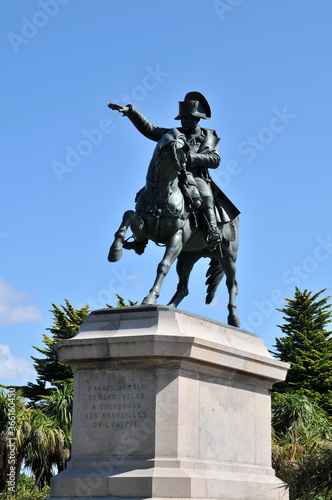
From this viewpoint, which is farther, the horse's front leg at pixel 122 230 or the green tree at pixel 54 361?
the green tree at pixel 54 361

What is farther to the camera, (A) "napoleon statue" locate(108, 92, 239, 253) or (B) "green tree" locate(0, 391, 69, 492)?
(B) "green tree" locate(0, 391, 69, 492)

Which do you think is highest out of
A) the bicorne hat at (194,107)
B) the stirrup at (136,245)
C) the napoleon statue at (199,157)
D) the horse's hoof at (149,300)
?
the bicorne hat at (194,107)

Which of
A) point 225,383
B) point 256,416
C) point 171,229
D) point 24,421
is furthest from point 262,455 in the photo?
point 24,421

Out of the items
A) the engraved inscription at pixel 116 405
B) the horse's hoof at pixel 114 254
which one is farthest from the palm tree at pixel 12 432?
the engraved inscription at pixel 116 405

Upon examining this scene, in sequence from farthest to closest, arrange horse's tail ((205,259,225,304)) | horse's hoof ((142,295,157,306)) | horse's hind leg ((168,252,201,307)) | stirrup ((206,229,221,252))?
horse's tail ((205,259,225,304)) < horse's hind leg ((168,252,201,307)) < stirrup ((206,229,221,252)) < horse's hoof ((142,295,157,306))

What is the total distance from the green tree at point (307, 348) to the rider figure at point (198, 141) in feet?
106

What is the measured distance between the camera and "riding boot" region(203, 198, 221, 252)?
15867 millimetres

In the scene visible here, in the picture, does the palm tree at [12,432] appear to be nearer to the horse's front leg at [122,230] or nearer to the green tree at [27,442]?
the green tree at [27,442]

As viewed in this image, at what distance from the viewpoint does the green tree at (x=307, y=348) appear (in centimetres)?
5009

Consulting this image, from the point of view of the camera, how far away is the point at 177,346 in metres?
13.2

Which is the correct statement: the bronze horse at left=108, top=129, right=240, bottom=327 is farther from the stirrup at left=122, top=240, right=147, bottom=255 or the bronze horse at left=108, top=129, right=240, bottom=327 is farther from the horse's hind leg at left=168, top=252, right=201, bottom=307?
the horse's hind leg at left=168, top=252, right=201, bottom=307

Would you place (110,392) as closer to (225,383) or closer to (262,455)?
(225,383)

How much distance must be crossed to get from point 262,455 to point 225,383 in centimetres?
173

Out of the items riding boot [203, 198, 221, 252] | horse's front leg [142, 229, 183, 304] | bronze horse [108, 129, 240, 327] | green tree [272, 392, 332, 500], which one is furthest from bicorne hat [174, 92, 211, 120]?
green tree [272, 392, 332, 500]
